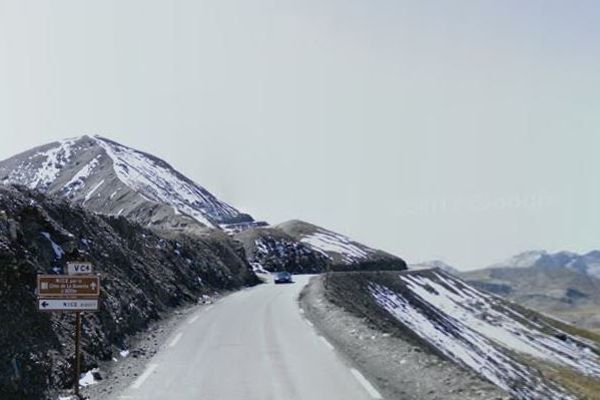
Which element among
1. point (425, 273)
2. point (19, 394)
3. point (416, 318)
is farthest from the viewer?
point (425, 273)

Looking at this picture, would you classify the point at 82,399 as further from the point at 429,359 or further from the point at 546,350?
the point at 546,350

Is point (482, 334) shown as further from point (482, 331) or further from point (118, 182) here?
point (118, 182)

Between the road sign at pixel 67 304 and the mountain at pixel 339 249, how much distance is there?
83789mm

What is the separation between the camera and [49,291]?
39.1 ft

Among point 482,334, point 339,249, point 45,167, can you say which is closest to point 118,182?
point 45,167

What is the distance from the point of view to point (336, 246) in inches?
4439

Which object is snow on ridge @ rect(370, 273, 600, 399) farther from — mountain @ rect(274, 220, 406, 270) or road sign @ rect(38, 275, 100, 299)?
road sign @ rect(38, 275, 100, 299)

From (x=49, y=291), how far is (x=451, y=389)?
8.19 metres

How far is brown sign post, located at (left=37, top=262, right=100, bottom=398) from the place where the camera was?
38.9 feet

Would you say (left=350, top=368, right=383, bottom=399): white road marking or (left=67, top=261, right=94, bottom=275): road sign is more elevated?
(left=67, top=261, right=94, bottom=275): road sign

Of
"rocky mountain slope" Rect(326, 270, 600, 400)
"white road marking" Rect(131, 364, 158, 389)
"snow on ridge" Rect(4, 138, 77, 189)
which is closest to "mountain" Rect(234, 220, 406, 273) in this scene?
"rocky mountain slope" Rect(326, 270, 600, 400)

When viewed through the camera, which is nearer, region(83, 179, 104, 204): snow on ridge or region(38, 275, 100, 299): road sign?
region(38, 275, 100, 299): road sign

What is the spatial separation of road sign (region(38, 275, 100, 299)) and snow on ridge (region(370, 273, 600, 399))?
36.5 meters

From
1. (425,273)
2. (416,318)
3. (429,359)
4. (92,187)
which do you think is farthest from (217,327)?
(92,187)
